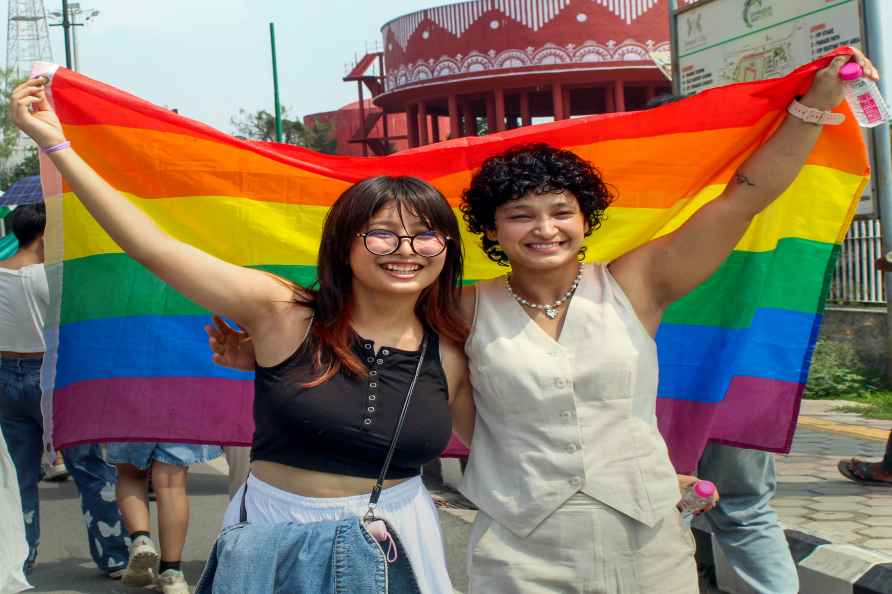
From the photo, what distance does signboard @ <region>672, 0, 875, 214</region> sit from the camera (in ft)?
26.3

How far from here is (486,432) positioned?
2914mm

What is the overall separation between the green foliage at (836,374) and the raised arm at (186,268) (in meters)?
8.93

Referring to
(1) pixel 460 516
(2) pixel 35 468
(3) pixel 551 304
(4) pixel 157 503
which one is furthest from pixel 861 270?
(3) pixel 551 304

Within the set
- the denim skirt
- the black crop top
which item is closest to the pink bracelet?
the black crop top

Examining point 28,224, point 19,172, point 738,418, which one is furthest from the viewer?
point 19,172

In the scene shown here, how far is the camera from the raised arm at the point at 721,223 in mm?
2932

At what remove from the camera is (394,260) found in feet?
9.20

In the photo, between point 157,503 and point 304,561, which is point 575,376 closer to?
point 304,561

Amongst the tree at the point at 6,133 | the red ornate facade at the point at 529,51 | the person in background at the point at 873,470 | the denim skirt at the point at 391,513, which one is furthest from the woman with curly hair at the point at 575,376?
the tree at the point at 6,133

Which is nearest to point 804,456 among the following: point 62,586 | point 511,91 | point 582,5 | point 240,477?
point 240,477

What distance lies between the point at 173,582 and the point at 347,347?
301cm

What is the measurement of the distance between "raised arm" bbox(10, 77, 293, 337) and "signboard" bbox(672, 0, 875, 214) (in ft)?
19.7

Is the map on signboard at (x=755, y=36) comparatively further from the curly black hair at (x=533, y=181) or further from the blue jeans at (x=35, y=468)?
the blue jeans at (x=35, y=468)

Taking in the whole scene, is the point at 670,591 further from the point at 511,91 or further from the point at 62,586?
the point at 511,91
